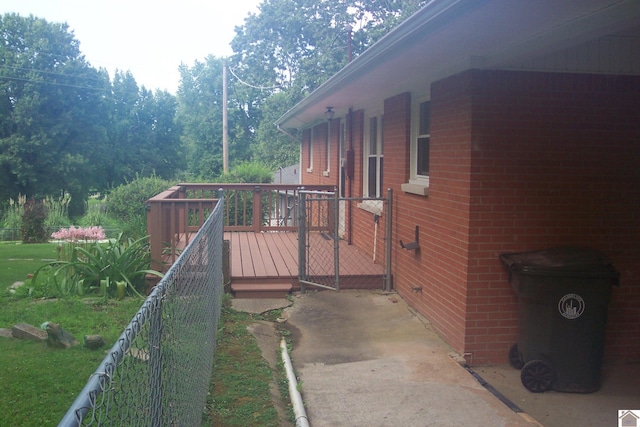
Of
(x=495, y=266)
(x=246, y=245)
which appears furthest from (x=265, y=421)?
(x=246, y=245)

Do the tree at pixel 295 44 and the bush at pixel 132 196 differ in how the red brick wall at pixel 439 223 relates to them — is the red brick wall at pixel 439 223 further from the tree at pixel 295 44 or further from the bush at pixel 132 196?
the tree at pixel 295 44

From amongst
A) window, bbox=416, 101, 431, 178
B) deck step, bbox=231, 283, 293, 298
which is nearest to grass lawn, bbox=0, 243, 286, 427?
deck step, bbox=231, 283, 293, 298

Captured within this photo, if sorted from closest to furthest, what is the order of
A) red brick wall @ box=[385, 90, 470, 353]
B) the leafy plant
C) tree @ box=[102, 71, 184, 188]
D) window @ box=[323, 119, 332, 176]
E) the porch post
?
red brick wall @ box=[385, 90, 470, 353] → the leafy plant → the porch post → window @ box=[323, 119, 332, 176] → tree @ box=[102, 71, 184, 188]

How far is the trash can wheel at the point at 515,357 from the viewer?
19.7 ft

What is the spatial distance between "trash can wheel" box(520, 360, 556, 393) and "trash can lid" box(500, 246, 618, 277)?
0.77 m

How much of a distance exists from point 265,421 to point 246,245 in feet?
23.5

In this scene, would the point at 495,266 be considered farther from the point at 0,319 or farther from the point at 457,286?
the point at 0,319

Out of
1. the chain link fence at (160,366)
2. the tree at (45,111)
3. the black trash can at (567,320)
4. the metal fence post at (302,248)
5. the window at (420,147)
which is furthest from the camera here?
the tree at (45,111)

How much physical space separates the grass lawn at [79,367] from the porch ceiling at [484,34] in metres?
2.87

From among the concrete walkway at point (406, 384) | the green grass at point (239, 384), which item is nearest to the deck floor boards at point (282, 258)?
the concrete walkway at point (406, 384)

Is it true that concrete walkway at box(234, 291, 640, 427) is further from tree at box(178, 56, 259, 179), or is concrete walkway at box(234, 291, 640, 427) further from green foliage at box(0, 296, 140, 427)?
tree at box(178, 56, 259, 179)

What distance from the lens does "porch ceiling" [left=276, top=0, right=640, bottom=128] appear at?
4055 millimetres

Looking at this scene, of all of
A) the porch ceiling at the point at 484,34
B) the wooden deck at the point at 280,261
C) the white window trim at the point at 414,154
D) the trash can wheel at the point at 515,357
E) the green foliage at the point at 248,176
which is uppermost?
the porch ceiling at the point at 484,34

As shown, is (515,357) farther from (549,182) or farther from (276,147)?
(276,147)
